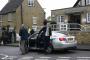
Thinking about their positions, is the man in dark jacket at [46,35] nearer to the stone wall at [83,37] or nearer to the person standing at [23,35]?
the person standing at [23,35]

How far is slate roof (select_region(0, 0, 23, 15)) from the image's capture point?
60344mm

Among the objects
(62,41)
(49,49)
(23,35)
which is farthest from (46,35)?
(23,35)

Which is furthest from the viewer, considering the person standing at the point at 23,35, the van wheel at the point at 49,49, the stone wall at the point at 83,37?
the stone wall at the point at 83,37

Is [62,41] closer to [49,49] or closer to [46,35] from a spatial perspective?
[49,49]

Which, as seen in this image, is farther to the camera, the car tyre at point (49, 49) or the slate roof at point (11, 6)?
the slate roof at point (11, 6)

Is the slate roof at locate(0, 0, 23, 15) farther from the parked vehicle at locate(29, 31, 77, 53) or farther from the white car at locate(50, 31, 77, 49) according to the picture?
the white car at locate(50, 31, 77, 49)

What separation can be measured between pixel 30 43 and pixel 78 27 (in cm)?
829

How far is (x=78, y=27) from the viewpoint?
2864cm

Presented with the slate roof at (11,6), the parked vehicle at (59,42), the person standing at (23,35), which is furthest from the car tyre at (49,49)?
the slate roof at (11,6)

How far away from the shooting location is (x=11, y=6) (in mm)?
62438

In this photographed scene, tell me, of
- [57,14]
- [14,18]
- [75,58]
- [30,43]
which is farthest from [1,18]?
[75,58]

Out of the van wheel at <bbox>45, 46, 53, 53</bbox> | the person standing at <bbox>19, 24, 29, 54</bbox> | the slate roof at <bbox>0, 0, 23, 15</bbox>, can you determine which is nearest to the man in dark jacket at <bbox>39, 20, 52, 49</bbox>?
the van wheel at <bbox>45, 46, 53, 53</bbox>

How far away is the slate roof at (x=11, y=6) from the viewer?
60344mm

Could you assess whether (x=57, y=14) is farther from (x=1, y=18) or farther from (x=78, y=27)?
(x=78, y=27)
